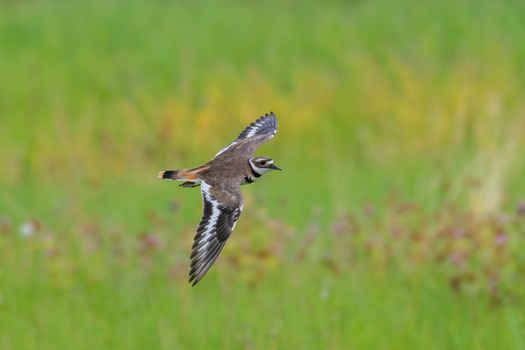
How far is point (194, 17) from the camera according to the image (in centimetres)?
1961

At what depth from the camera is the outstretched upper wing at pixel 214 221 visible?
3.26 m

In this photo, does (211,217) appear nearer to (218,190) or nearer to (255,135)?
(218,190)

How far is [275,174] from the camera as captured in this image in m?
14.2

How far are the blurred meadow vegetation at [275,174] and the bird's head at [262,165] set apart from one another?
0.97m

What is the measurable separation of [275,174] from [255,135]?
9761mm

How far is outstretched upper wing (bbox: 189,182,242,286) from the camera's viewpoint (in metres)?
3.26

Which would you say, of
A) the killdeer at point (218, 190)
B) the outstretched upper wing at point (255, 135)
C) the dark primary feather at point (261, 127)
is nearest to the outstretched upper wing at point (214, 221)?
the killdeer at point (218, 190)

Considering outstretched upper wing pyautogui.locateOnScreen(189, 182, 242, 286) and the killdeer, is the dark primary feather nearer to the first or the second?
the killdeer

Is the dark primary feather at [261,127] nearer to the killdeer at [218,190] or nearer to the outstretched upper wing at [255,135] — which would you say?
the outstretched upper wing at [255,135]

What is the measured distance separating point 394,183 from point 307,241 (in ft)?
15.3

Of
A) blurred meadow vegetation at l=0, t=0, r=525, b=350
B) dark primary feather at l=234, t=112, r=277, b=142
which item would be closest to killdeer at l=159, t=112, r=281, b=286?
dark primary feather at l=234, t=112, r=277, b=142

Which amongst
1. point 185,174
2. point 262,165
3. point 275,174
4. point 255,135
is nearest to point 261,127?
point 255,135

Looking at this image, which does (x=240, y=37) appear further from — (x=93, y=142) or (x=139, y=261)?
(x=139, y=261)

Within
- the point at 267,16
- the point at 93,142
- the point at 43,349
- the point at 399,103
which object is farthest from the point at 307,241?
the point at 267,16
